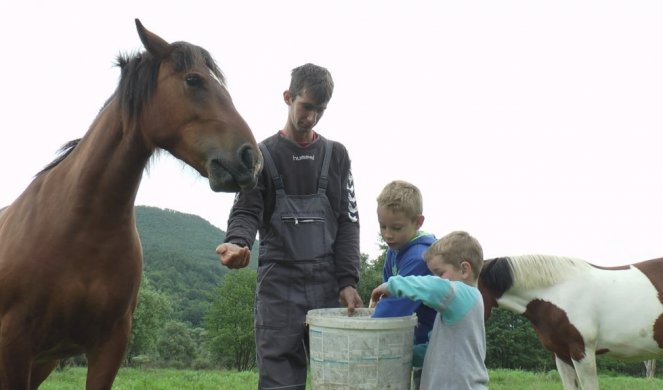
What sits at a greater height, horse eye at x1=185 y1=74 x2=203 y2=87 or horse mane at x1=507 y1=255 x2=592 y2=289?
horse eye at x1=185 y1=74 x2=203 y2=87

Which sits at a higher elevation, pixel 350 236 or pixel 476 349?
pixel 350 236

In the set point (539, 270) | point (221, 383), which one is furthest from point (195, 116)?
point (221, 383)

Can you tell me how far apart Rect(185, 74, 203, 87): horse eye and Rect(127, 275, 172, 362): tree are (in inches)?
1270

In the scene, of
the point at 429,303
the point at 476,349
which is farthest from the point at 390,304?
the point at 476,349

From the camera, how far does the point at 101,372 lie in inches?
110

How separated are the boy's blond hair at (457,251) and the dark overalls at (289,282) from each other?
586 mm

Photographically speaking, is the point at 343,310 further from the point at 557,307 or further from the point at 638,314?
the point at 638,314

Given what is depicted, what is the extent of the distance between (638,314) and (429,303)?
5029mm

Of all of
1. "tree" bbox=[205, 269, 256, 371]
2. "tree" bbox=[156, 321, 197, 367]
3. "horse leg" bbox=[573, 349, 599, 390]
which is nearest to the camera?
"horse leg" bbox=[573, 349, 599, 390]

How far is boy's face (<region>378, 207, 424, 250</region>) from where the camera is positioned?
276cm

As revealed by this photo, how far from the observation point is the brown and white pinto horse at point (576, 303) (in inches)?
244

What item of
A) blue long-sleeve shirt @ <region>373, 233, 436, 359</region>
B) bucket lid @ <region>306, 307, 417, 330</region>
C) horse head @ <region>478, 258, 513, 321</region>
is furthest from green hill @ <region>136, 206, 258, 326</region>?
bucket lid @ <region>306, 307, 417, 330</region>

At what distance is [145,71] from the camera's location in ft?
8.68

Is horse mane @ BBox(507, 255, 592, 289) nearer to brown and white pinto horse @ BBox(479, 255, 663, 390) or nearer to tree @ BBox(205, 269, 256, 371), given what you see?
brown and white pinto horse @ BBox(479, 255, 663, 390)
